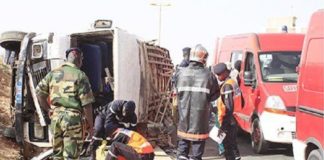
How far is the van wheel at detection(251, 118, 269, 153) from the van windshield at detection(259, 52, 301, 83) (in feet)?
2.55

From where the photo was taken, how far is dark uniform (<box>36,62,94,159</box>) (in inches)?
217

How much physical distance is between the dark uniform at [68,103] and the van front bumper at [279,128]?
3374 mm

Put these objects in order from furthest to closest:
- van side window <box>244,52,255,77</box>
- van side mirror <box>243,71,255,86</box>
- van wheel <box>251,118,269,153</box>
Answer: van side window <box>244,52,255,77</box>
van side mirror <box>243,71,255,86</box>
van wheel <box>251,118,269,153</box>

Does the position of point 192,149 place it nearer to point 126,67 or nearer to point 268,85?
point 126,67

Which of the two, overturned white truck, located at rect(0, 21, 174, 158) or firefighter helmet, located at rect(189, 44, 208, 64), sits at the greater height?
firefighter helmet, located at rect(189, 44, 208, 64)

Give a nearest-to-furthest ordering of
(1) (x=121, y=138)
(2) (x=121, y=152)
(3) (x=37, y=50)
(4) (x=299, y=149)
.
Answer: (2) (x=121, y=152)
(1) (x=121, y=138)
(4) (x=299, y=149)
(3) (x=37, y=50)

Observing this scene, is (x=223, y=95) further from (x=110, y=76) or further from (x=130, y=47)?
(x=110, y=76)

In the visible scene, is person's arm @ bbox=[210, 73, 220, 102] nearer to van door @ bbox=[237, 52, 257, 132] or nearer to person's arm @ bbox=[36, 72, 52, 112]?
person's arm @ bbox=[36, 72, 52, 112]

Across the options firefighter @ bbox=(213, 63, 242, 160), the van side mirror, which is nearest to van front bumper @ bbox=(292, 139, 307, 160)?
firefighter @ bbox=(213, 63, 242, 160)

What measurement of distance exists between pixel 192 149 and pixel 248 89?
10.4 ft

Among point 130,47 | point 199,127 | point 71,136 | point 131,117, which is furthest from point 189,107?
point 130,47

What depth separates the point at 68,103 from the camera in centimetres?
553

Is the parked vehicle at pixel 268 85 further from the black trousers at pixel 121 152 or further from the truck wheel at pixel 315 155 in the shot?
the black trousers at pixel 121 152

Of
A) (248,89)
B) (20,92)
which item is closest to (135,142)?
(20,92)
